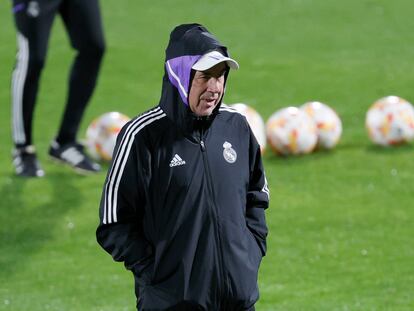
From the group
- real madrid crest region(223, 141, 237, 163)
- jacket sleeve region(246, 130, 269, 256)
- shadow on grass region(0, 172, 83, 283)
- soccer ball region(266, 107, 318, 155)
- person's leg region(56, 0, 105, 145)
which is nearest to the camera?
real madrid crest region(223, 141, 237, 163)

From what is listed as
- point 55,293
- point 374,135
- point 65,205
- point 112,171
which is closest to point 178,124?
point 112,171

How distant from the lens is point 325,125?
10.7 meters

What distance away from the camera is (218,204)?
15.5ft

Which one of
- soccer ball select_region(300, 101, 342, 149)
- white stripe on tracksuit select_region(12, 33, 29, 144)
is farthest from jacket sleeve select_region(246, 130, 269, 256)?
soccer ball select_region(300, 101, 342, 149)

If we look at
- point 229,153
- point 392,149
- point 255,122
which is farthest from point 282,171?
point 229,153

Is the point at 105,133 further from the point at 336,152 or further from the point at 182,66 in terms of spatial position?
the point at 182,66

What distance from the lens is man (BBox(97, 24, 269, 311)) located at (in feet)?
15.4

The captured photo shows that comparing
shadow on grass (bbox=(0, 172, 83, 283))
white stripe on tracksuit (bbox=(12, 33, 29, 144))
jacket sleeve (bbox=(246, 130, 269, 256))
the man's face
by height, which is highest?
the man's face

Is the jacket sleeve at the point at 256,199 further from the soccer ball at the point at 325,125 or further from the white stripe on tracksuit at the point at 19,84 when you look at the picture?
the soccer ball at the point at 325,125

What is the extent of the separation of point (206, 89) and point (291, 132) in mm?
5861

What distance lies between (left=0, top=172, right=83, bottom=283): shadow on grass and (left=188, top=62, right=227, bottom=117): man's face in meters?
3.88


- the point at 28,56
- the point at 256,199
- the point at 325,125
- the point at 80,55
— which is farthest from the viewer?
the point at 325,125

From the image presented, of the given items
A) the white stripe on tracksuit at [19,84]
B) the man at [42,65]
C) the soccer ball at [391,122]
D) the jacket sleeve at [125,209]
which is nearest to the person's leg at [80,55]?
the man at [42,65]

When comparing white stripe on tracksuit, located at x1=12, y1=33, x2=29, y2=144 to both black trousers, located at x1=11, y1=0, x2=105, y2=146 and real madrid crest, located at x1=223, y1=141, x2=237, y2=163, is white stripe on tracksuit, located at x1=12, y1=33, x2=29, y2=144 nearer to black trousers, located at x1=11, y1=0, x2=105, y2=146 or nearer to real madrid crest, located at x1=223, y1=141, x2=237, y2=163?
black trousers, located at x1=11, y1=0, x2=105, y2=146
